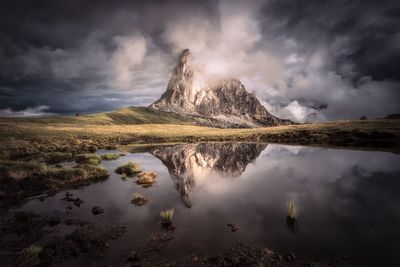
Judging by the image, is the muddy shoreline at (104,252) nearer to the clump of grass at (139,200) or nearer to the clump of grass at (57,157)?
the clump of grass at (139,200)

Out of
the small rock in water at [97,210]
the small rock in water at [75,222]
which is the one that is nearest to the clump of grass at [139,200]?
the small rock in water at [97,210]

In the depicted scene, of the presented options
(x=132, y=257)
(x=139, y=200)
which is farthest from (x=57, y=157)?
(x=132, y=257)

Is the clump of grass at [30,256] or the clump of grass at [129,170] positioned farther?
the clump of grass at [129,170]

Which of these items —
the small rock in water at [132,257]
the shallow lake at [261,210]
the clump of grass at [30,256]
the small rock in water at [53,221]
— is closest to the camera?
the clump of grass at [30,256]

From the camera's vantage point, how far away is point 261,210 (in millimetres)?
21016

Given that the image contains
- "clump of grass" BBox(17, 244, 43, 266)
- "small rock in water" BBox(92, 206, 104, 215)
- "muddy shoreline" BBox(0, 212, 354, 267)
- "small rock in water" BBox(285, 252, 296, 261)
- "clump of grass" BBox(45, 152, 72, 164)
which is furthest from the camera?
"clump of grass" BBox(45, 152, 72, 164)

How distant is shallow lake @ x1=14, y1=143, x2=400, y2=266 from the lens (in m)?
14.9

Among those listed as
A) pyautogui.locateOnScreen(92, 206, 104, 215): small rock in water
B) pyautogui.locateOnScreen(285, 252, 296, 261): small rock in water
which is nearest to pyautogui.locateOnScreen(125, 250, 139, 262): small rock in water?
pyautogui.locateOnScreen(285, 252, 296, 261): small rock in water

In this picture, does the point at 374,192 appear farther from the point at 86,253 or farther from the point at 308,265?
the point at 86,253

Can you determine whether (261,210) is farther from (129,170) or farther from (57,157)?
(57,157)

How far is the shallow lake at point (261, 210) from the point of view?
1490 cm

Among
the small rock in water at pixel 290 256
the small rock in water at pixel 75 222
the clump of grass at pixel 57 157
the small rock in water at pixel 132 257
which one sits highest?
the clump of grass at pixel 57 157

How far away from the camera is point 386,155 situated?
161 ft

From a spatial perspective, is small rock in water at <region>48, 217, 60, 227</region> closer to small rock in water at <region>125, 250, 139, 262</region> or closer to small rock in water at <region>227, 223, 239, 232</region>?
small rock in water at <region>125, 250, 139, 262</region>
